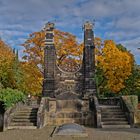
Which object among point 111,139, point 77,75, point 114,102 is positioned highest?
point 77,75

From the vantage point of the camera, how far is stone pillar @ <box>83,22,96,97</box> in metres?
25.4

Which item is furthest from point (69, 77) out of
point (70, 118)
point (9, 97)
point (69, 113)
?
point (9, 97)

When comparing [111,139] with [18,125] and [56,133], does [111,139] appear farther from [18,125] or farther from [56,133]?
[18,125]

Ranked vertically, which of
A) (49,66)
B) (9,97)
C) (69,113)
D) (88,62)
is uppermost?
(88,62)

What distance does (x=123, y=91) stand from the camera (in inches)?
1777

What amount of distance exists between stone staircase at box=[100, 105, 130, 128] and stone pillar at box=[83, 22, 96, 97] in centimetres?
384

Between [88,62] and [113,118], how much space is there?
713 cm

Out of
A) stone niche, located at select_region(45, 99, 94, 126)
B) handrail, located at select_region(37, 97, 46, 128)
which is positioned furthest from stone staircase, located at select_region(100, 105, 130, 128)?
handrail, located at select_region(37, 97, 46, 128)

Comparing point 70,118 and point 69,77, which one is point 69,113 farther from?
point 69,77

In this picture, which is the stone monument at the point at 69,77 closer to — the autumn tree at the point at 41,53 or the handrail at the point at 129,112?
the handrail at the point at 129,112

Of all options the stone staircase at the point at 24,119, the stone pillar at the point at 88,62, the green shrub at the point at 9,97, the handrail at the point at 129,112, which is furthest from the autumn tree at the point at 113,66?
the stone staircase at the point at 24,119

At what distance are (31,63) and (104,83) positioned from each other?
11051 millimetres

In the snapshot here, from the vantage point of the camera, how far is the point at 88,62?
85.0 ft

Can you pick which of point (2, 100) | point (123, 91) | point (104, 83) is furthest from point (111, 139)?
point (123, 91)
